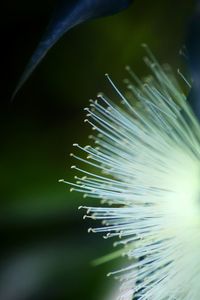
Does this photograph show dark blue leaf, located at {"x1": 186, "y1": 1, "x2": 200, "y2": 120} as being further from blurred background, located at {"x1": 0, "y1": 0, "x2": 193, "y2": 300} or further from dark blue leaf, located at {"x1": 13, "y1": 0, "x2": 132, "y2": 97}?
blurred background, located at {"x1": 0, "y1": 0, "x2": 193, "y2": 300}

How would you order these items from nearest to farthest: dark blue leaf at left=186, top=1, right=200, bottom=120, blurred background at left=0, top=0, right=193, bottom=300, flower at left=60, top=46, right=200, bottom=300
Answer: dark blue leaf at left=186, top=1, right=200, bottom=120
flower at left=60, top=46, right=200, bottom=300
blurred background at left=0, top=0, right=193, bottom=300

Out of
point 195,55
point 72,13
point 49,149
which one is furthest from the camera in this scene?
point 49,149

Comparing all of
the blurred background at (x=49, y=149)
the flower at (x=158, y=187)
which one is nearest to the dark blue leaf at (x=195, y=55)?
the flower at (x=158, y=187)

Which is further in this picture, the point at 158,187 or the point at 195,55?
the point at 158,187

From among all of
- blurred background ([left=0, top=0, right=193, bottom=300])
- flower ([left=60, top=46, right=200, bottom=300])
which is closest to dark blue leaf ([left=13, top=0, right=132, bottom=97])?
flower ([left=60, top=46, right=200, bottom=300])

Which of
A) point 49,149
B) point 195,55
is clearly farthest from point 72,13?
point 49,149

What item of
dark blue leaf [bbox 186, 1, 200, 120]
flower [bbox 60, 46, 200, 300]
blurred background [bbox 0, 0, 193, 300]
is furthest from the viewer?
blurred background [bbox 0, 0, 193, 300]

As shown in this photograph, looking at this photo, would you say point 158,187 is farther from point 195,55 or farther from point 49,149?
point 49,149
